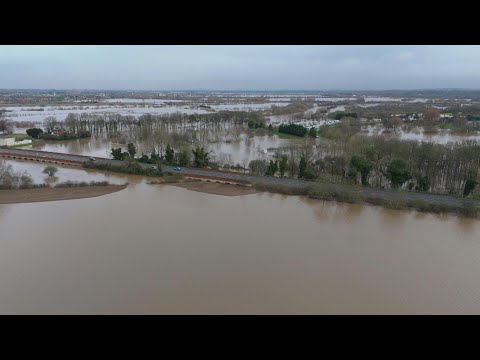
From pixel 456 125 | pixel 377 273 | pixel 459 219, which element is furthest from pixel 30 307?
pixel 456 125

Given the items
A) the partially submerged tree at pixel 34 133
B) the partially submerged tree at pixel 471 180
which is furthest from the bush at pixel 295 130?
the partially submerged tree at pixel 34 133

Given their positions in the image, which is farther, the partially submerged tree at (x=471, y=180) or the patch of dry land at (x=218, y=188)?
the patch of dry land at (x=218, y=188)

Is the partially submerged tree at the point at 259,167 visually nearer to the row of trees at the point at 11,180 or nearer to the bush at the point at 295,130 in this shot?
the row of trees at the point at 11,180

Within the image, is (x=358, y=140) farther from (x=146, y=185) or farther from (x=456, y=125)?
(x=456, y=125)

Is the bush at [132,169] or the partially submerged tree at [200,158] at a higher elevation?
the partially submerged tree at [200,158]

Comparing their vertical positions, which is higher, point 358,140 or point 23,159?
point 358,140

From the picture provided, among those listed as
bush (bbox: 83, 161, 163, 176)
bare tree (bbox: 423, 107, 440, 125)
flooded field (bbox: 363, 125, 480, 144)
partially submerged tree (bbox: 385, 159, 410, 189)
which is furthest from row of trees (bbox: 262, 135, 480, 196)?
bare tree (bbox: 423, 107, 440, 125)

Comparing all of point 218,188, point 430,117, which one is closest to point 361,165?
point 218,188
